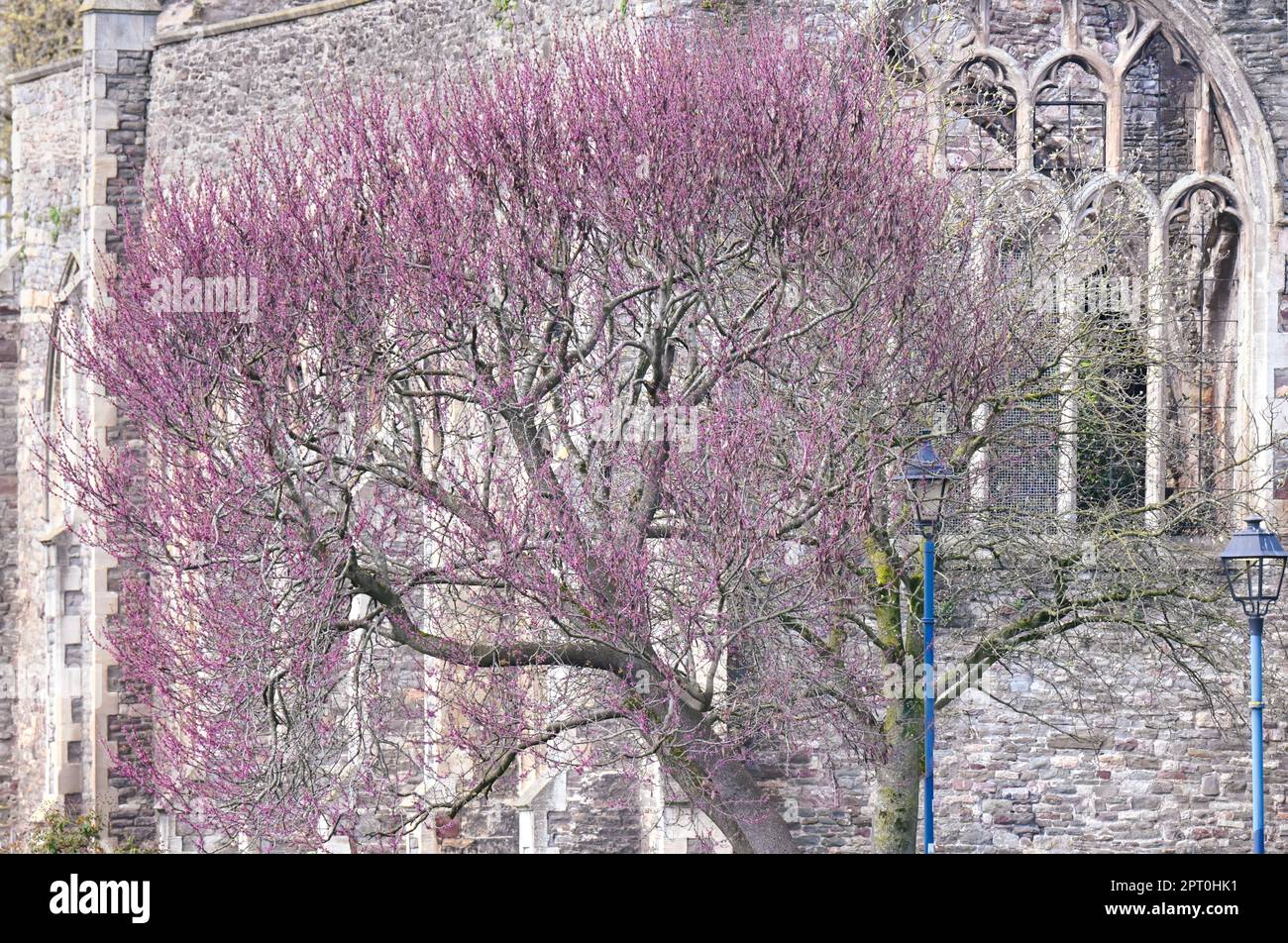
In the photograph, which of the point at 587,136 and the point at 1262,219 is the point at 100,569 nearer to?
the point at 587,136

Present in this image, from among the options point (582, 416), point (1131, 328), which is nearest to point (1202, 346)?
point (1131, 328)

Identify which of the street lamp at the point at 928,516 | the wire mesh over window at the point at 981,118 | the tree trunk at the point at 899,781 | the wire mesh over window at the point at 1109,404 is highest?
the wire mesh over window at the point at 981,118

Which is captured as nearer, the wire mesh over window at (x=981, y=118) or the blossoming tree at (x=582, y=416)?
the blossoming tree at (x=582, y=416)

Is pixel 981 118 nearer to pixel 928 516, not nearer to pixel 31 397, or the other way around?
pixel 928 516

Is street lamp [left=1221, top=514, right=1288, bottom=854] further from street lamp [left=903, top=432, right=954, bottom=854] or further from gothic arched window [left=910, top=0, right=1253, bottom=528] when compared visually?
gothic arched window [left=910, top=0, right=1253, bottom=528]

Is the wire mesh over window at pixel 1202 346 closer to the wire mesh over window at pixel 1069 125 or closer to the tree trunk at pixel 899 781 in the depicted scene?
the wire mesh over window at pixel 1069 125

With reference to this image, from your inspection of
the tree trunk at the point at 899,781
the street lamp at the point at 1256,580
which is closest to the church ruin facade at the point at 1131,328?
the tree trunk at the point at 899,781

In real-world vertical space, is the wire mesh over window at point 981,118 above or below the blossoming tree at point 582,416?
above

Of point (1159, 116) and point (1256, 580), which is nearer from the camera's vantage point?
point (1256, 580)

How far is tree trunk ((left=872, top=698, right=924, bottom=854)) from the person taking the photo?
13609 millimetres

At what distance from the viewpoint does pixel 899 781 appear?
1366cm

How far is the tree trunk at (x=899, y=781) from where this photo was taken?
13.6 meters

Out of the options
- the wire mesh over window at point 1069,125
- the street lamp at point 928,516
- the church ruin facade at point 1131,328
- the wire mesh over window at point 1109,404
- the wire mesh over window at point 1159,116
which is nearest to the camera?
the street lamp at point 928,516

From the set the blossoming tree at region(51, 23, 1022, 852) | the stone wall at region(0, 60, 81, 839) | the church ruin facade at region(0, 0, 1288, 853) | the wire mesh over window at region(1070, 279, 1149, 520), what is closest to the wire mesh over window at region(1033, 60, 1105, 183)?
the church ruin facade at region(0, 0, 1288, 853)
